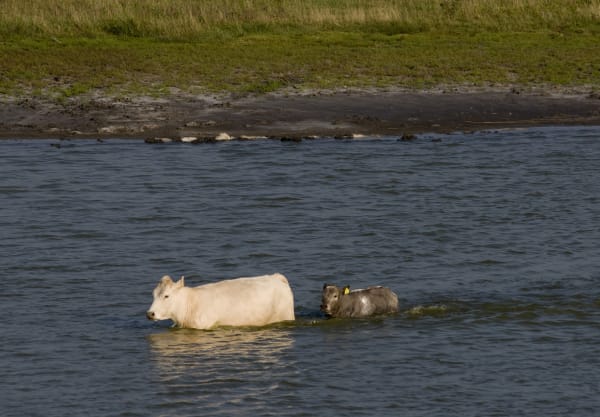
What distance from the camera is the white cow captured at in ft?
57.6

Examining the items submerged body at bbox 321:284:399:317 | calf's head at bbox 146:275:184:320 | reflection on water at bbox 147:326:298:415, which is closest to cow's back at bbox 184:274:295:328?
reflection on water at bbox 147:326:298:415

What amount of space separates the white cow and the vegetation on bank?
1871 cm

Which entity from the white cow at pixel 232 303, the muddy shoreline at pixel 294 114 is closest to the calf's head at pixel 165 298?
the white cow at pixel 232 303

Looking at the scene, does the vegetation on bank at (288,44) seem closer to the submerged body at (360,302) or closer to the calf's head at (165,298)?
the submerged body at (360,302)

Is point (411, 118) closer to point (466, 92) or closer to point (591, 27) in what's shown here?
point (466, 92)

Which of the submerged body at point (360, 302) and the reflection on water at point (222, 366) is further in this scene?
the submerged body at point (360, 302)

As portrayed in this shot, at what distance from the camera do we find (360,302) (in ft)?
60.7

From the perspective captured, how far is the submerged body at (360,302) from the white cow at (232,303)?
0.72 metres

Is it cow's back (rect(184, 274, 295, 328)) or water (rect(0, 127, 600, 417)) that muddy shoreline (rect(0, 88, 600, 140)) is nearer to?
water (rect(0, 127, 600, 417))

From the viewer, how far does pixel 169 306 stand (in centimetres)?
1728

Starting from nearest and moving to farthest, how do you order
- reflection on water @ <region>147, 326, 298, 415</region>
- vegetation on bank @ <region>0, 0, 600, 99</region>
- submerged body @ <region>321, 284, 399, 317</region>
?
reflection on water @ <region>147, 326, 298, 415</region>
submerged body @ <region>321, 284, 399, 317</region>
vegetation on bank @ <region>0, 0, 600, 99</region>

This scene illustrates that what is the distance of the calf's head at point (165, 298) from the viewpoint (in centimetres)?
1722

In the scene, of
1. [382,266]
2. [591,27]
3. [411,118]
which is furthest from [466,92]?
[382,266]

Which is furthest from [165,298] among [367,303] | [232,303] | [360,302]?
[367,303]
